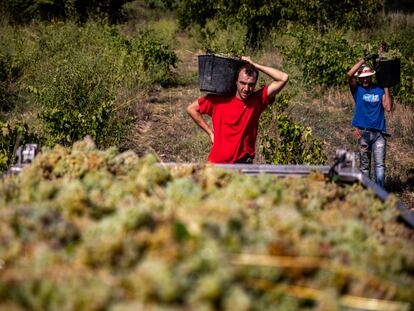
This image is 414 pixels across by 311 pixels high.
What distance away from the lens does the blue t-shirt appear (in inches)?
234

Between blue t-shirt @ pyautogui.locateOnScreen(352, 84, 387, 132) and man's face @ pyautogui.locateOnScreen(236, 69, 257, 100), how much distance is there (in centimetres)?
223

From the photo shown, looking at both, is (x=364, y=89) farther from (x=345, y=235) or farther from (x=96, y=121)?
(x=345, y=235)

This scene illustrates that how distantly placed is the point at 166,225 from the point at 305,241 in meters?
0.45

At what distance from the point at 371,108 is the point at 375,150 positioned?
0.49 m

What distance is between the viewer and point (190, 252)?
1.49 m

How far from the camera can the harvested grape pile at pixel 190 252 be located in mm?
1398

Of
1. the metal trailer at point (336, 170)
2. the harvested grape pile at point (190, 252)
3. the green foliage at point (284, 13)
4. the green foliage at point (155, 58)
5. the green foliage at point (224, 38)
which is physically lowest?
the harvested grape pile at point (190, 252)

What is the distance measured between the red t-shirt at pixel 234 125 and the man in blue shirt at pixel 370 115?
2.06 m

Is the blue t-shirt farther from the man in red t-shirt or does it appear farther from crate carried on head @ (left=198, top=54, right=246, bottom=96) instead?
crate carried on head @ (left=198, top=54, right=246, bottom=96)

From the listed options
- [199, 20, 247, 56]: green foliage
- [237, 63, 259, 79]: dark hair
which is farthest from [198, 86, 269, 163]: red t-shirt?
[199, 20, 247, 56]: green foliage

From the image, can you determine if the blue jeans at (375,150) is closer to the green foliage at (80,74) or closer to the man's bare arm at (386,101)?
the man's bare arm at (386,101)

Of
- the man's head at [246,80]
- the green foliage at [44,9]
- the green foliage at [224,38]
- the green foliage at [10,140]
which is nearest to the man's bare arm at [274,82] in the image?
the man's head at [246,80]

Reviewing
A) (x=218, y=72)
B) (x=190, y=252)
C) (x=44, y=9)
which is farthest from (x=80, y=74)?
(x=44, y=9)

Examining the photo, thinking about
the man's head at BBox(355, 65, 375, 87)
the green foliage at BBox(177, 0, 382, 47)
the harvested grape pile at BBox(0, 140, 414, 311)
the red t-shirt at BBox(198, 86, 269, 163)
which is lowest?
the harvested grape pile at BBox(0, 140, 414, 311)
